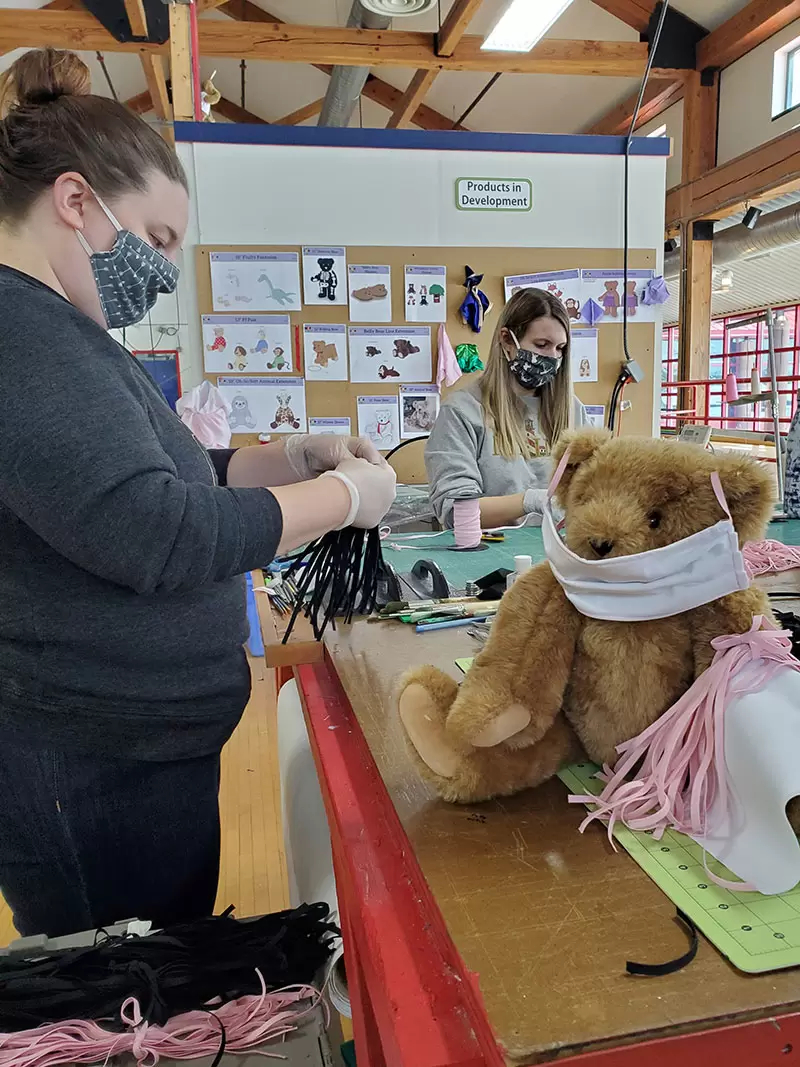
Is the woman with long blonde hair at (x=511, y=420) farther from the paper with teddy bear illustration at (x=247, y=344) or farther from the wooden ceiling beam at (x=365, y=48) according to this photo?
the wooden ceiling beam at (x=365, y=48)

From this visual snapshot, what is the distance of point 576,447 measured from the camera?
0.69m

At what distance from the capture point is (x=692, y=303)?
5.86 metres

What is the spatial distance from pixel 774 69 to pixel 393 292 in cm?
381

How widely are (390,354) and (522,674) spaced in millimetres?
2758

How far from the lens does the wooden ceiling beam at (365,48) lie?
159 inches

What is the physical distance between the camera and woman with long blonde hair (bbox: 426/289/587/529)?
6.55ft

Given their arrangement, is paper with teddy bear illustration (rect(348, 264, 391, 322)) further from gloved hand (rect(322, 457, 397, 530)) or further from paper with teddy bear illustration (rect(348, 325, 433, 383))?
gloved hand (rect(322, 457, 397, 530))

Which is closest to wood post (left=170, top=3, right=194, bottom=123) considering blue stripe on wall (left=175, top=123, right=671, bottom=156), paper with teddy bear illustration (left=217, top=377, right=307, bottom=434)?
blue stripe on wall (left=175, top=123, right=671, bottom=156)

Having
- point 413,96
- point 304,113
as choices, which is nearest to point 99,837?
point 413,96

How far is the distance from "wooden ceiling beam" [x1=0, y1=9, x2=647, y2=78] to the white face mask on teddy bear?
14.5ft

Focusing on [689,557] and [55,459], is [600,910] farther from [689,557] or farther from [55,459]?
[55,459]

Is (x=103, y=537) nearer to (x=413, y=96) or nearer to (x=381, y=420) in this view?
(x=381, y=420)

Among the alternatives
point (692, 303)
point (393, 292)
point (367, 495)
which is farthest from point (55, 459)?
point (692, 303)

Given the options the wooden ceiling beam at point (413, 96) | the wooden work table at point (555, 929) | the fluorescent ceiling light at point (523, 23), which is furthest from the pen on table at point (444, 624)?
the wooden ceiling beam at point (413, 96)
